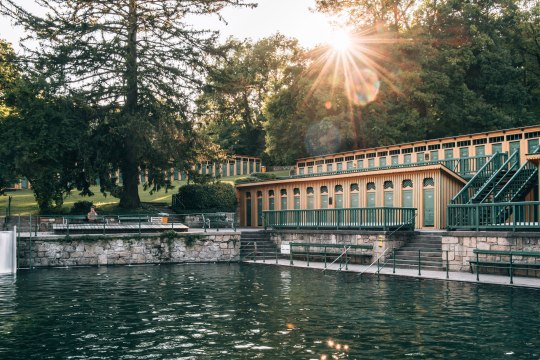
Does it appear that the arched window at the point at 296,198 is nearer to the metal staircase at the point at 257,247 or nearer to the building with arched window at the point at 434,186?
the building with arched window at the point at 434,186

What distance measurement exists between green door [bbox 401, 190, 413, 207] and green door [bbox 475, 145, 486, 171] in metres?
4.67

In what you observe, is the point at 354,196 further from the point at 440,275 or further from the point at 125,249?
the point at 125,249

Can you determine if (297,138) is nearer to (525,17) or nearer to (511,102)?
(511,102)

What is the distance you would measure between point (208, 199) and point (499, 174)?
20169 mm

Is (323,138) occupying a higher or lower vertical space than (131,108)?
lower

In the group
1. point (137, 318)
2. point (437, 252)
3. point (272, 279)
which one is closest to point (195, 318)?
point (137, 318)

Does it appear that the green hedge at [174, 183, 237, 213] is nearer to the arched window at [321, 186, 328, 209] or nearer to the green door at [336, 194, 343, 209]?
the arched window at [321, 186, 328, 209]

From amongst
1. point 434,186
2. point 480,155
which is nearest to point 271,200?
point 434,186

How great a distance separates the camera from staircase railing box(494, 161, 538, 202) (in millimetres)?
24994

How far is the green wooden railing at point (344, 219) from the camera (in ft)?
88.5

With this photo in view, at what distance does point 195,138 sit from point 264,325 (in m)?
26.4

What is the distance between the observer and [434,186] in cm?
2905

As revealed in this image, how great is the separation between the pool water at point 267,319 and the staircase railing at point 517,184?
7.11m

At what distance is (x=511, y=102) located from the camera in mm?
51312
